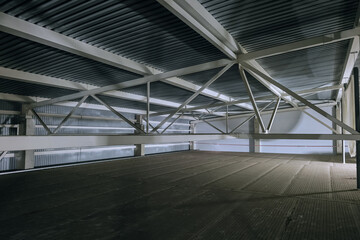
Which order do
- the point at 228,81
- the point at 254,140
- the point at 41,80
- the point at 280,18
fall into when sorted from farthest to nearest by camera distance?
the point at 254,140, the point at 228,81, the point at 41,80, the point at 280,18

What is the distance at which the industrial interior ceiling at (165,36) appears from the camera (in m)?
3.23

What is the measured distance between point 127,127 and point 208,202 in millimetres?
10025

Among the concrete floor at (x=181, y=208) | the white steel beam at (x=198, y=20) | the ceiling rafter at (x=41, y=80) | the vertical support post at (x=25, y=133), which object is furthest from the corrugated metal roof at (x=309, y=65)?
the vertical support post at (x=25, y=133)

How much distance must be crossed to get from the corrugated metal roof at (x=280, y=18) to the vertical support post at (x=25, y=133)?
893 cm

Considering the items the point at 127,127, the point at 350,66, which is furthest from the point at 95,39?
the point at 127,127

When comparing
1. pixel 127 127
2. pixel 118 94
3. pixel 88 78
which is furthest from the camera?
pixel 127 127

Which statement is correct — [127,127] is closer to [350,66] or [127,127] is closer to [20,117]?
[20,117]

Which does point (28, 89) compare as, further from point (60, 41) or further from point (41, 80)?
point (60, 41)

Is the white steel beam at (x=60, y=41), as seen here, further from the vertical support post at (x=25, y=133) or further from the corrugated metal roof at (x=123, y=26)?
the vertical support post at (x=25, y=133)

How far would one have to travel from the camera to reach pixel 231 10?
11.0 ft

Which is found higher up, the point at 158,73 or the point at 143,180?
the point at 158,73

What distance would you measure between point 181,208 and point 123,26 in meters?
3.36

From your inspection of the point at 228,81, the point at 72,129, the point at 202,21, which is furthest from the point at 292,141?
the point at 202,21

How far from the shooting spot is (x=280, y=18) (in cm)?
360
